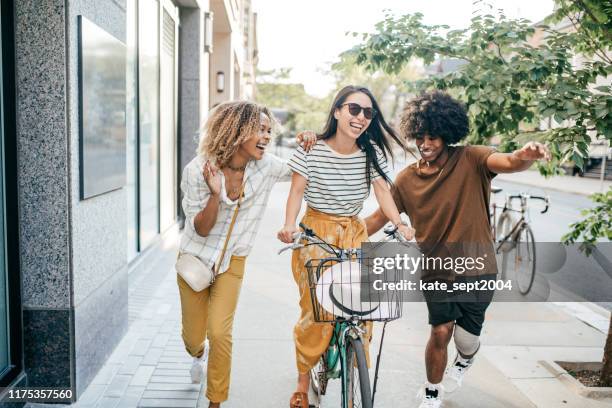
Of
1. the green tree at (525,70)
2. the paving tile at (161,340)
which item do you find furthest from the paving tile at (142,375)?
the green tree at (525,70)

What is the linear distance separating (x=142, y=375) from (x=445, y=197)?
2.41 meters

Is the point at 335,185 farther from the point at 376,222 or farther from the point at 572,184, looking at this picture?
the point at 572,184

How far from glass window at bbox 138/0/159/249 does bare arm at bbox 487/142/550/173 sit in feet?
15.9

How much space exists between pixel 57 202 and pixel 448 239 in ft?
7.66

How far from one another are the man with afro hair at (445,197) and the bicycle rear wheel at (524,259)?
12.0 ft

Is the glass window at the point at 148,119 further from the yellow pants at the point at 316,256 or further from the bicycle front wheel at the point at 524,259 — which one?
the bicycle front wheel at the point at 524,259

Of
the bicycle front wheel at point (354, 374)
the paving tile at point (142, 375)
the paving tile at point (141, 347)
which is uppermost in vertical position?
the bicycle front wheel at point (354, 374)

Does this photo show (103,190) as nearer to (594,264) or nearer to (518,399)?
(518,399)

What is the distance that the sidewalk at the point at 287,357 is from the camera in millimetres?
4281

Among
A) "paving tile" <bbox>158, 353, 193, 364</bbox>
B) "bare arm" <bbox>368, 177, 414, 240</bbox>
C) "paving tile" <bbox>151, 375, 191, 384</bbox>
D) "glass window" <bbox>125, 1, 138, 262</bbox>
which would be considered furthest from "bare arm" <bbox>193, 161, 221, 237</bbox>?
"glass window" <bbox>125, 1, 138, 262</bbox>

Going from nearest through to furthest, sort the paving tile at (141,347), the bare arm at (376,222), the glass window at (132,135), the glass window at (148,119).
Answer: the bare arm at (376,222) → the paving tile at (141,347) → the glass window at (132,135) → the glass window at (148,119)

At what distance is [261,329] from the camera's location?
5.77 m

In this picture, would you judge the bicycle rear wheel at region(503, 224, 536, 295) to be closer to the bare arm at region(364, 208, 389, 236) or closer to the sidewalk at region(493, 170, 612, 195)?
the bare arm at region(364, 208, 389, 236)

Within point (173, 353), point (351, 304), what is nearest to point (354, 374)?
point (351, 304)
